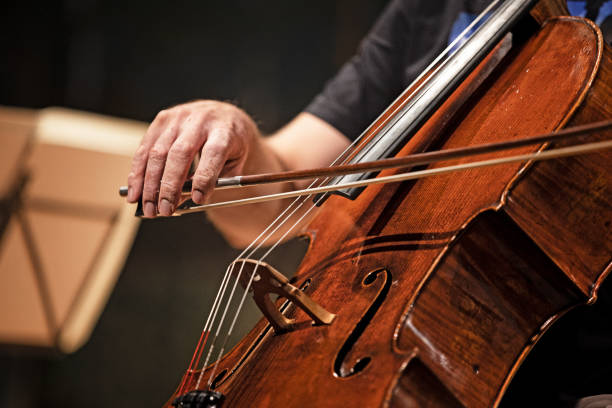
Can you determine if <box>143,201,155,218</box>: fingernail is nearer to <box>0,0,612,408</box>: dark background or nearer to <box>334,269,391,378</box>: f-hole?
<box>334,269,391,378</box>: f-hole

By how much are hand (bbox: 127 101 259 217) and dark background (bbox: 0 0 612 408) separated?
54.9 inches

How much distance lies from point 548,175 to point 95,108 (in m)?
1.97

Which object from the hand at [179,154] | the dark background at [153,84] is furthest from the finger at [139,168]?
the dark background at [153,84]

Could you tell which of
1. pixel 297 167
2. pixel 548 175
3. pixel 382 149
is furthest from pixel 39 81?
pixel 548 175

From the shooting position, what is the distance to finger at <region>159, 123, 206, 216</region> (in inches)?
21.1

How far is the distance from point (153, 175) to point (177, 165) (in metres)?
0.03

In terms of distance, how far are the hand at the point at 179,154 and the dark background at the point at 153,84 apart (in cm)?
139

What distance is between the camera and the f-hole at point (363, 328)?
390 millimetres

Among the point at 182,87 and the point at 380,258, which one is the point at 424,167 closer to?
the point at 380,258

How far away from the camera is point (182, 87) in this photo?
2.09 meters

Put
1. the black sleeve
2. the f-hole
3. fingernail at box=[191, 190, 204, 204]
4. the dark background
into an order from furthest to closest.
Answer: the dark background → the black sleeve → fingernail at box=[191, 190, 204, 204] → the f-hole

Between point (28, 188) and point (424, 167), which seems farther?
point (28, 188)

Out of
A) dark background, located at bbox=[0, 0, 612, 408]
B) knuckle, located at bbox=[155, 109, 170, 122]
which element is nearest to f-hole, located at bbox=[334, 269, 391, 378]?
knuckle, located at bbox=[155, 109, 170, 122]

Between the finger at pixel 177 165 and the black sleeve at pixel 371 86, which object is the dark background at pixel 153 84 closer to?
the black sleeve at pixel 371 86
